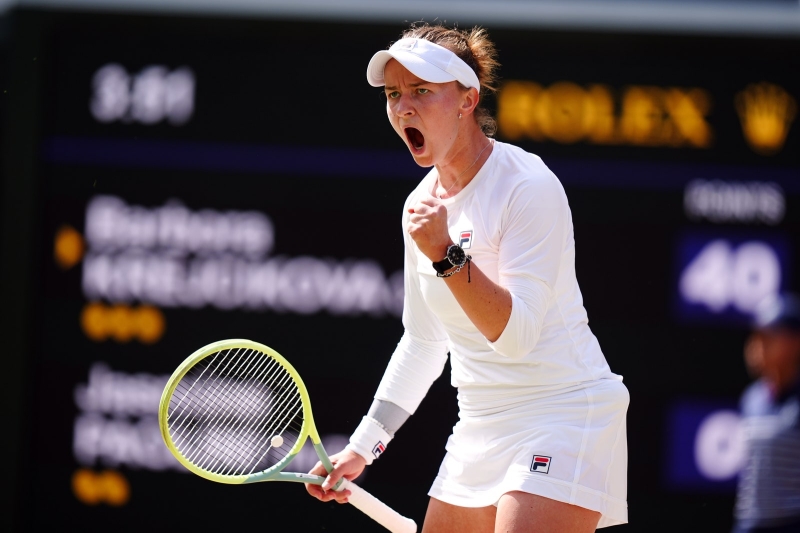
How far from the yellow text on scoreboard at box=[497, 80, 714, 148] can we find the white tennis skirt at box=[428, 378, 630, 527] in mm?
2336

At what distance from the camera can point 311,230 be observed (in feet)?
16.2

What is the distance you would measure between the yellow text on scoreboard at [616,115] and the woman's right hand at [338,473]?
228 cm

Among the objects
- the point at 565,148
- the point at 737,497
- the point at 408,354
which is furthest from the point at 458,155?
the point at 737,497

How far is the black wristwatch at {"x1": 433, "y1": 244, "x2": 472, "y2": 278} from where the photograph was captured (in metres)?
2.39

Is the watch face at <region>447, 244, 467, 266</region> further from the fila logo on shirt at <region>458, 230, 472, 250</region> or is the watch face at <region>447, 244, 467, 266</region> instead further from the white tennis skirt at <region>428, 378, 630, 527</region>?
the white tennis skirt at <region>428, 378, 630, 527</region>

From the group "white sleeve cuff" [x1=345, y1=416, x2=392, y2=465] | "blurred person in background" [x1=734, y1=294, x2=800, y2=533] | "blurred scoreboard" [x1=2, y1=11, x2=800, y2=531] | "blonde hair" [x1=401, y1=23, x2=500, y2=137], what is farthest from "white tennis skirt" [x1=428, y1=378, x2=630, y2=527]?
"blurred scoreboard" [x1=2, y1=11, x2=800, y2=531]

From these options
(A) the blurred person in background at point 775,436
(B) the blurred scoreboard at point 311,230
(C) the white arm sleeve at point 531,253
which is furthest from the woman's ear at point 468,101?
(B) the blurred scoreboard at point 311,230

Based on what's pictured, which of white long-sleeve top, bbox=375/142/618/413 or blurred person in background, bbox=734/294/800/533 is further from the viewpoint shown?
blurred person in background, bbox=734/294/800/533

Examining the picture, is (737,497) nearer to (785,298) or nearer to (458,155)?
(785,298)

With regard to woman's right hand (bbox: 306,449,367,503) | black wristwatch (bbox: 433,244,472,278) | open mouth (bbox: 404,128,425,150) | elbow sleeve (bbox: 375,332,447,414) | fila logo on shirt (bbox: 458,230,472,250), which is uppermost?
open mouth (bbox: 404,128,425,150)

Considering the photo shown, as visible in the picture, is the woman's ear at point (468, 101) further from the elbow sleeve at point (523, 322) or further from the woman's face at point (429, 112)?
the elbow sleeve at point (523, 322)

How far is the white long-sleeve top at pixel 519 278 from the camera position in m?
2.50

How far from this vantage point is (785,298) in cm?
474

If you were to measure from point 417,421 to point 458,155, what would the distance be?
229cm
